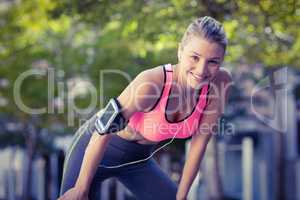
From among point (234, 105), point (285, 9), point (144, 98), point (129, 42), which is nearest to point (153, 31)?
point (129, 42)

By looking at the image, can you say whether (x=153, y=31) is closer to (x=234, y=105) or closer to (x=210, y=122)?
(x=210, y=122)

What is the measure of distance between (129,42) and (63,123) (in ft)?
2.17

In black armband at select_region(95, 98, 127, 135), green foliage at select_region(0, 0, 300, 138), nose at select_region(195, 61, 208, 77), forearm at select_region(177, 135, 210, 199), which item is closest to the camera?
black armband at select_region(95, 98, 127, 135)

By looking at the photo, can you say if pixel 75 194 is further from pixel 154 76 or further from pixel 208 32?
pixel 208 32

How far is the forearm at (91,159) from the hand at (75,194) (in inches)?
0.8

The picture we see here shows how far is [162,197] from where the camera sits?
104 inches

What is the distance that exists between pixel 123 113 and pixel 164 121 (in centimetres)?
20

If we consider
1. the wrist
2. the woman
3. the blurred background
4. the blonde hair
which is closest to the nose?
the woman

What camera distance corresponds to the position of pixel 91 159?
2588 millimetres

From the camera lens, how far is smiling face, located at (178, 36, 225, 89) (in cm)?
263

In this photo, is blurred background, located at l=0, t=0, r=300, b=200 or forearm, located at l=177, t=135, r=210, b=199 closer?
forearm, located at l=177, t=135, r=210, b=199

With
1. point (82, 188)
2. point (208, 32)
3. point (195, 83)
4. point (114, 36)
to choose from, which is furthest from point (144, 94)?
point (114, 36)

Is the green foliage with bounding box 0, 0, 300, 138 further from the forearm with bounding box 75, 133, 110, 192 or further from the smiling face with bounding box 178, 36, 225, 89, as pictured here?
the forearm with bounding box 75, 133, 110, 192

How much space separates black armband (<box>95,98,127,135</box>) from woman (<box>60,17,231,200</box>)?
0.02 meters
